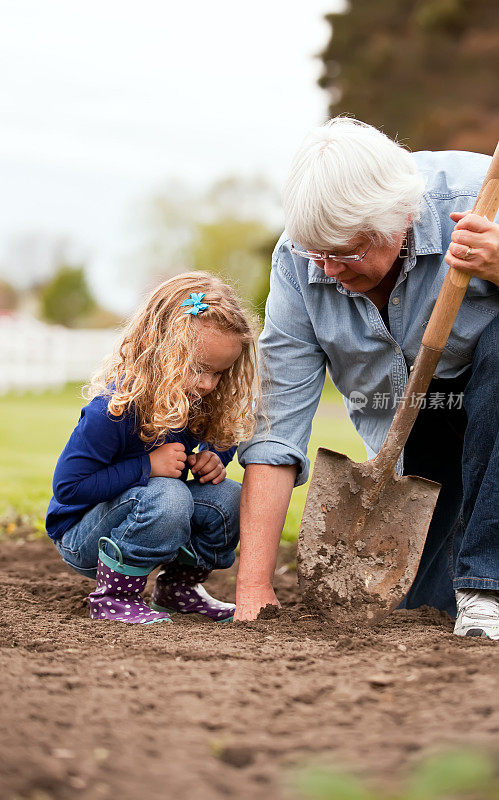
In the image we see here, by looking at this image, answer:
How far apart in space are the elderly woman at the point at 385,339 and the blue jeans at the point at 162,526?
13 centimetres

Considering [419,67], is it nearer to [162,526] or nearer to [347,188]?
[347,188]

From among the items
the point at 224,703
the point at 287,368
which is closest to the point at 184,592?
the point at 287,368

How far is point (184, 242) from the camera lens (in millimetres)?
35188

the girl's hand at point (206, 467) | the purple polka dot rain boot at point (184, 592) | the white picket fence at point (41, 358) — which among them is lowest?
the white picket fence at point (41, 358)

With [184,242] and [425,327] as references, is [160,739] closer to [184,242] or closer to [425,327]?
[425,327]

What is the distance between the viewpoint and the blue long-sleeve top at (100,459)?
2488 millimetres

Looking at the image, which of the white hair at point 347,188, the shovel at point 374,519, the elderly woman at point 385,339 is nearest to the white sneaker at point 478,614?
the elderly woman at point 385,339

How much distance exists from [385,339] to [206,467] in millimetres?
698

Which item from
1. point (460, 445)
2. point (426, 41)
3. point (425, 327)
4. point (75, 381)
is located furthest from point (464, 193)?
point (75, 381)

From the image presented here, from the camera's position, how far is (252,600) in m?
2.57

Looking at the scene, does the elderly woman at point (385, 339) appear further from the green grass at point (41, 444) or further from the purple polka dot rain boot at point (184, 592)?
the green grass at point (41, 444)

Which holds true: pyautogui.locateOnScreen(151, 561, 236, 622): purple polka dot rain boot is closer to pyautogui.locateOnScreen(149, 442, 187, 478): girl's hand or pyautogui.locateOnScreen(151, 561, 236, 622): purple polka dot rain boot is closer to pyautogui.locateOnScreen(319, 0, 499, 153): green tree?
pyautogui.locateOnScreen(149, 442, 187, 478): girl's hand

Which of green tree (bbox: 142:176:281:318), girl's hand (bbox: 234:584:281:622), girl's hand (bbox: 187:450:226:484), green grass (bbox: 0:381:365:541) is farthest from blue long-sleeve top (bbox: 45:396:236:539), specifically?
green tree (bbox: 142:176:281:318)

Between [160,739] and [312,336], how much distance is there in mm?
1644
